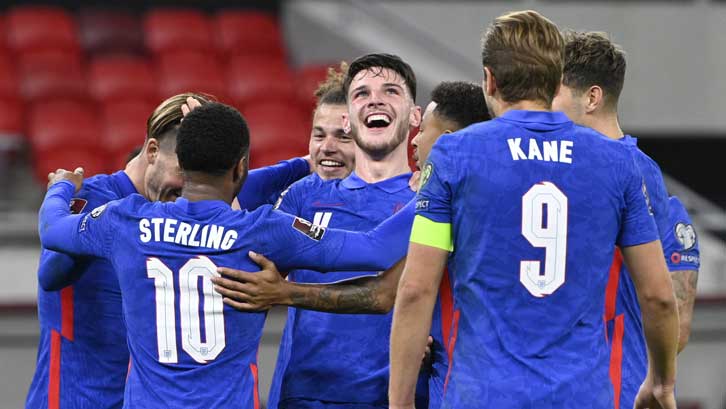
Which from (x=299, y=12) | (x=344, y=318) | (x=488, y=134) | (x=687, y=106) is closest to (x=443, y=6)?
(x=299, y=12)

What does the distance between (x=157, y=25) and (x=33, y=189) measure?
4650 mm

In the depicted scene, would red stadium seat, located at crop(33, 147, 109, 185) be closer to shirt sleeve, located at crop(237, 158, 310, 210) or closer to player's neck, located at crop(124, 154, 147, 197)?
shirt sleeve, located at crop(237, 158, 310, 210)

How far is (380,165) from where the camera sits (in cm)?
491

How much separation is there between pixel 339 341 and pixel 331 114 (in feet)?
3.59

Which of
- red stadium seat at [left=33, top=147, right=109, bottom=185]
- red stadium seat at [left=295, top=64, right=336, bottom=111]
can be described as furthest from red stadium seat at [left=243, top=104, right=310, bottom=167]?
red stadium seat at [left=33, top=147, right=109, bottom=185]

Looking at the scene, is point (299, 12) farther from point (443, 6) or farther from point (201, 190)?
point (201, 190)

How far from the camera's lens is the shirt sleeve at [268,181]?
203 inches

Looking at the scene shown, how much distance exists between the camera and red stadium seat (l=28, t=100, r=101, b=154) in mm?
11094

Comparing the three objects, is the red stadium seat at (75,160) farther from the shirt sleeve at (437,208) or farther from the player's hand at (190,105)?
the shirt sleeve at (437,208)

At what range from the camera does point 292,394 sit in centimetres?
479

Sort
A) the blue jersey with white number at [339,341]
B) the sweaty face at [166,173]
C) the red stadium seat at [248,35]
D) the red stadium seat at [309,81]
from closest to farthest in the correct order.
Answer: the sweaty face at [166,173] < the blue jersey with white number at [339,341] < the red stadium seat at [309,81] < the red stadium seat at [248,35]

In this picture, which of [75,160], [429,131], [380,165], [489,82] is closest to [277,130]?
[75,160]

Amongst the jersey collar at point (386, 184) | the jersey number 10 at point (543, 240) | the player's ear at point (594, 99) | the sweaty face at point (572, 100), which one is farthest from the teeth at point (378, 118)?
the jersey number 10 at point (543, 240)

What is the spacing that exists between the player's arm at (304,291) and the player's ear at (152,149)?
0.76m
